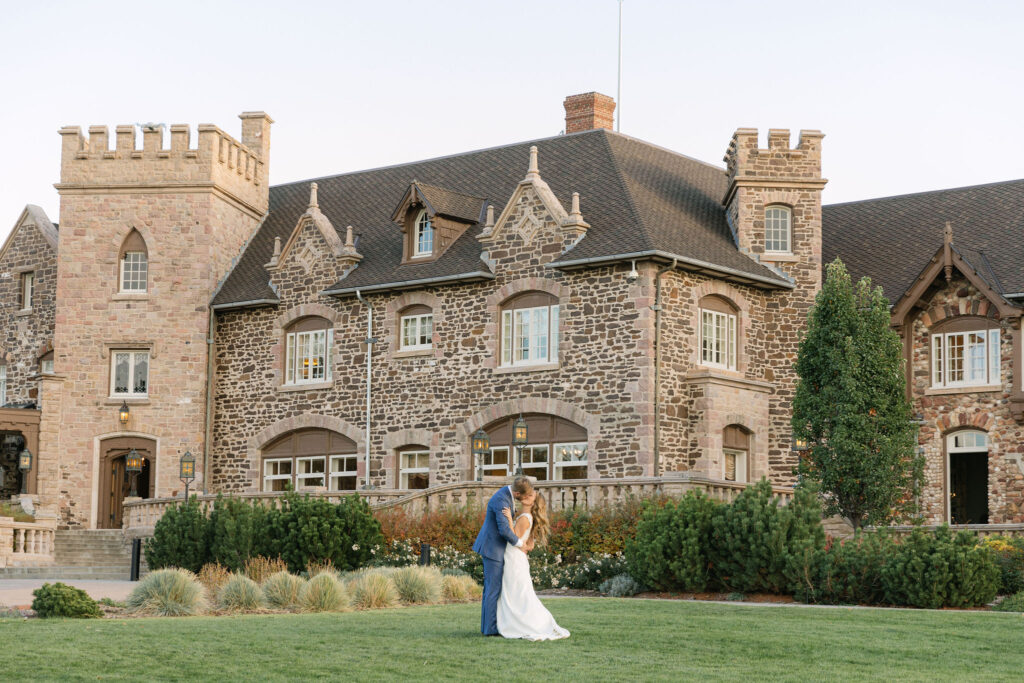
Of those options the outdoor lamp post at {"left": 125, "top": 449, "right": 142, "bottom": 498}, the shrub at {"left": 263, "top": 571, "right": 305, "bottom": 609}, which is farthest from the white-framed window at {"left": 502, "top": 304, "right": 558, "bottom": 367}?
the shrub at {"left": 263, "top": 571, "right": 305, "bottom": 609}

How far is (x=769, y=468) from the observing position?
30.2 metres

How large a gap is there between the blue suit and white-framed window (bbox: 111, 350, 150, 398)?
22.9 meters

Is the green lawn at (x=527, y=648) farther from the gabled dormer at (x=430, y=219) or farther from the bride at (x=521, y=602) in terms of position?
the gabled dormer at (x=430, y=219)

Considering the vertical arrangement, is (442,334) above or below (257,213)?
below

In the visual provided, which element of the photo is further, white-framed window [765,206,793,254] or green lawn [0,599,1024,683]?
white-framed window [765,206,793,254]

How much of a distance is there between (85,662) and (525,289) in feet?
66.1

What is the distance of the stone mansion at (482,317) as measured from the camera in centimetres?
2900

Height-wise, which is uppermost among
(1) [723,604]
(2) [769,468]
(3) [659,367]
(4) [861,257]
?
(4) [861,257]

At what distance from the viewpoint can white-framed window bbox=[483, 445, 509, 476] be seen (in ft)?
99.6

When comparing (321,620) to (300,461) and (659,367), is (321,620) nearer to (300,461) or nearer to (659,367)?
(659,367)

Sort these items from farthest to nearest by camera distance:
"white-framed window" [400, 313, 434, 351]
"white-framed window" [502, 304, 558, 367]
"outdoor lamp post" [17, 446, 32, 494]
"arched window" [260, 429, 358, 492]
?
1. "outdoor lamp post" [17, 446, 32, 494]
2. "arched window" [260, 429, 358, 492]
3. "white-framed window" [400, 313, 434, 351]
4. "white-framed window" [502, 304, 558, 367]

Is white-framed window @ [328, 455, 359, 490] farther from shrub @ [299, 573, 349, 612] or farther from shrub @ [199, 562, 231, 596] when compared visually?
shrub @ [299, 573, 349, 612]

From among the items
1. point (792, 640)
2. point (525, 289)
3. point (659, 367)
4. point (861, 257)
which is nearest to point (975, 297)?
point (861, 257)

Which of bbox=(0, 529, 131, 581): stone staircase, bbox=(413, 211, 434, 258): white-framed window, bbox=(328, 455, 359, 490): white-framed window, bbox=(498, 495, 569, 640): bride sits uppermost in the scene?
bbox=(413, 211, 434, 258): white-framed window
